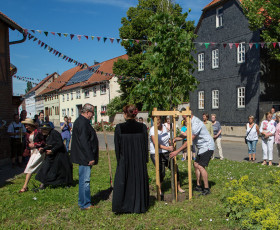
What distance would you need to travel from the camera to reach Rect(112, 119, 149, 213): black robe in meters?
5.62

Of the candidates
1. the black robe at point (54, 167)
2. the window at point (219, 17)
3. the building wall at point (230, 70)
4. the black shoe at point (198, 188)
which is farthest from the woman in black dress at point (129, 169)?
the window at point (219, 17)

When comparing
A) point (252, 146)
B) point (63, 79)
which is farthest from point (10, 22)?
point (63, 79)

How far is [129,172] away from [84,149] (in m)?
0.98

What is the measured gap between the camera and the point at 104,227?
5184mm

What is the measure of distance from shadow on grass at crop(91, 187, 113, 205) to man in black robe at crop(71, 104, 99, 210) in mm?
697

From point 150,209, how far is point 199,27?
27.5 m

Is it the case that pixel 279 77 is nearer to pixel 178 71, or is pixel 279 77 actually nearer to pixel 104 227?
pixel 178 71

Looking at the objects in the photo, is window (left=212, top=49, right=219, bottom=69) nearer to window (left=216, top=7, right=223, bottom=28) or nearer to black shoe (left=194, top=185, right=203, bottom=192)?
window (left=216, top=7, right=223, bottom=28)

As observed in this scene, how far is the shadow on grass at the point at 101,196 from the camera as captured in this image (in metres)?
6.81

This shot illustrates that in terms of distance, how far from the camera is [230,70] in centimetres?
2705

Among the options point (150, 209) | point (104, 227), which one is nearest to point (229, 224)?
point (150, 209)

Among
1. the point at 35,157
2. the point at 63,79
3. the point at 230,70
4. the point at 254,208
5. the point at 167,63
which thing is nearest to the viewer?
the point at 254,208

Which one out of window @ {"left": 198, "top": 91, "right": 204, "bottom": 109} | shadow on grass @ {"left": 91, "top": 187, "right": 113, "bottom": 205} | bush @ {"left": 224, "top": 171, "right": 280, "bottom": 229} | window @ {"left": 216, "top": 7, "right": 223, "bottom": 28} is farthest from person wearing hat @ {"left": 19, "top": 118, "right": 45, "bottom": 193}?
window @ {"left": 198, "top": 91, "right": 204, "bottom": 109}

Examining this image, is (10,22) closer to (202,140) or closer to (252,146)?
(202,140)
